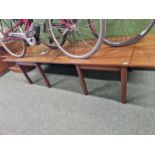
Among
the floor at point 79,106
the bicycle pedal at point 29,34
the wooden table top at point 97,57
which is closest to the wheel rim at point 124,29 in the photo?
the wooden table top at point 97,57

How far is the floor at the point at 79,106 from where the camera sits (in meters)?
1.59

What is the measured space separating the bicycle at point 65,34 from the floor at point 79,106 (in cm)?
44

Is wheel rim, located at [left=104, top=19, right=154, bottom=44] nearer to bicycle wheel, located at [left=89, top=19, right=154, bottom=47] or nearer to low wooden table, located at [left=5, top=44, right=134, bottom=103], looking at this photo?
bicycle wheel, located at [left=89, top=19, right=154, bottom=47]

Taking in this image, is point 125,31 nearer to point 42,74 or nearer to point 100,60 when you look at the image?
point 100,60

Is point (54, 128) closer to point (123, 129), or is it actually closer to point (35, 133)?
point (35, 133)

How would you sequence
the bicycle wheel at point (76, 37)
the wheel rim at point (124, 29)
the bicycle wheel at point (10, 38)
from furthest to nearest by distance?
1. the bicycle wheel at point (10, 38)
2. the wheel rim at point (124, 29)
3. the bicycle wheel at point (76, 37)

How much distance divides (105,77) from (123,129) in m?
0.80

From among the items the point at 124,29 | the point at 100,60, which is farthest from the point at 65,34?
the point at 124,29

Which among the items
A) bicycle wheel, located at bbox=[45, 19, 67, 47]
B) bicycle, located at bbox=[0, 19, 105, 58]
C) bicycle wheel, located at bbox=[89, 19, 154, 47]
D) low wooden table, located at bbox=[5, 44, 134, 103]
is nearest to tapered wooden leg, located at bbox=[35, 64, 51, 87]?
low wooden table, located at bbox=[5, 44, 134, 103]

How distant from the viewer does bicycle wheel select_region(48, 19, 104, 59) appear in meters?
1.75

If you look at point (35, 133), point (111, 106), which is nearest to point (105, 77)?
point (111, 106)

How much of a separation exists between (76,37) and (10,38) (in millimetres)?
905

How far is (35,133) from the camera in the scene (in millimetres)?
1698

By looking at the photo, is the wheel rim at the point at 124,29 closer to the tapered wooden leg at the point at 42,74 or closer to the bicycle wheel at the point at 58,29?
the bicycle wheel at the point at 58,29
